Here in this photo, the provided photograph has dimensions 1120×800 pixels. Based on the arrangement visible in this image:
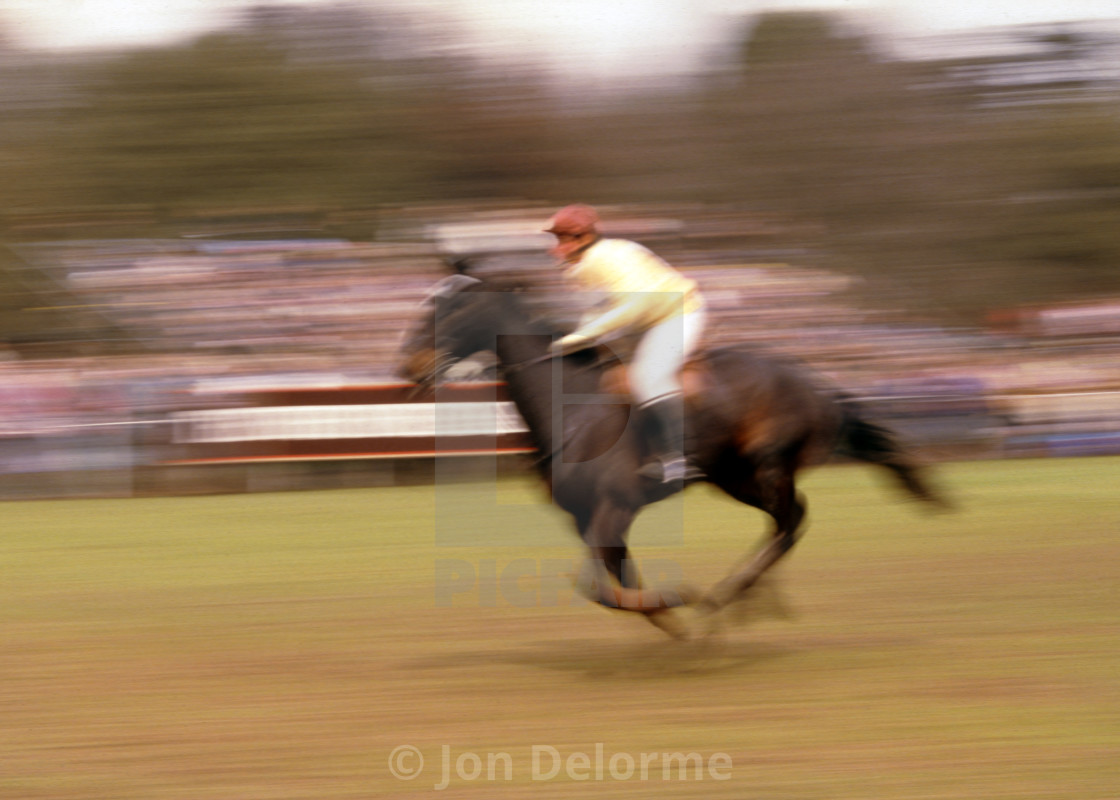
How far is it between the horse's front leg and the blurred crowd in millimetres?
8761

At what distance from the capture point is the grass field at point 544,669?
13.0 feet

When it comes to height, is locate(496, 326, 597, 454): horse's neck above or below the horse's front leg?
above

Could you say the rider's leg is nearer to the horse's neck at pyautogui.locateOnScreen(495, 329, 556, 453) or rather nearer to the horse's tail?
the horse's neck at pyautogui.locateOnScreen(495, 329, 556, 453)

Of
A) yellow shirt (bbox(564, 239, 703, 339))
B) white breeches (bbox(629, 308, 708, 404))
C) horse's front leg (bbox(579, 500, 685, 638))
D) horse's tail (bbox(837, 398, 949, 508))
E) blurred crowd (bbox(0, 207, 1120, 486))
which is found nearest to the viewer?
horse's front leg (bbox(579, 500, 685, 638))

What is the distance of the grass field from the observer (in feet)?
13.0

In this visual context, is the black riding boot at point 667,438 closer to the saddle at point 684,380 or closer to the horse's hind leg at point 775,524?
the saddle at point 684,380

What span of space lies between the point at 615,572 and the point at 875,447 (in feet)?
5.23

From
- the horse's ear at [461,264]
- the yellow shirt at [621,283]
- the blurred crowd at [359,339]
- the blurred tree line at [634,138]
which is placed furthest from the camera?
the blurred tree line at [634,138]

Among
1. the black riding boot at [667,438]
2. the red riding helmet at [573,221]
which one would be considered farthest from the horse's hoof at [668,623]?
the red riding helmet at [573,221]

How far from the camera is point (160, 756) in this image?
4230 mm

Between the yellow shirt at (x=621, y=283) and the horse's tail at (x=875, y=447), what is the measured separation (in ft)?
3.81

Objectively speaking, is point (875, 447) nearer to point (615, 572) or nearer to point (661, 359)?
point (661, 359)

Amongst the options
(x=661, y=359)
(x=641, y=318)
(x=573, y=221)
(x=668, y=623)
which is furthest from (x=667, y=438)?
(x=573, y=221)

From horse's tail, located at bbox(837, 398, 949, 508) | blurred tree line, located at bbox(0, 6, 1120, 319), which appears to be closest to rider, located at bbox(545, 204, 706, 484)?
horse's tail, located at bbox(837, 398, 949, 508)
